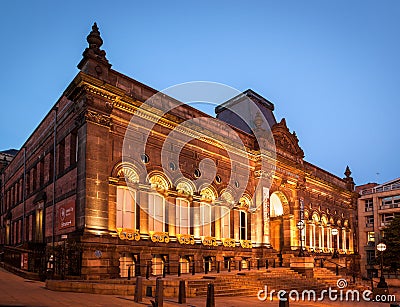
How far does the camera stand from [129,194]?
1007 inches

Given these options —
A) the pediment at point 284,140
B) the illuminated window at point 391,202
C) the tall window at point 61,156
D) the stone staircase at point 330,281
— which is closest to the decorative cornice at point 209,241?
the stone staircase at point 330,281

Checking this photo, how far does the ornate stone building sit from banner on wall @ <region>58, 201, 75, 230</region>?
0.17ft

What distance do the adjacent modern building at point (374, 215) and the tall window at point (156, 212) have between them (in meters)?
46.9

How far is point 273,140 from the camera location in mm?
38594

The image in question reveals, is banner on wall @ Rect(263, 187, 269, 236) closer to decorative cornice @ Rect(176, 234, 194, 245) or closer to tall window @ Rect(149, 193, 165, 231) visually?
decorative cornice @ Rect(176, 234, 194, 245)

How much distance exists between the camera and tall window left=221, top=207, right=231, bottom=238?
32353 mm

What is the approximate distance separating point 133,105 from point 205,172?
7785 mm

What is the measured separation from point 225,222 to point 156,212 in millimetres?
7355

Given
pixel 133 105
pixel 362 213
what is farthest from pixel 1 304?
pixel 362 213

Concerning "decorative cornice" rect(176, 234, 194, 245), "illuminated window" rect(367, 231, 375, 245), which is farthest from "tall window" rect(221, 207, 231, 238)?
"illuminated window" rect(367, 231, 375, 245)

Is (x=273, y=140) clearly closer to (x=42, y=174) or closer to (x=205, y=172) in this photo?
(x=205, y=172)

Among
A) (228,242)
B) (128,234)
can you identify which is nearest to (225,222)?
(228,242)

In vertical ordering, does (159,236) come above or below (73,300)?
above

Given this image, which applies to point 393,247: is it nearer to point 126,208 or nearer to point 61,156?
point 126,208
